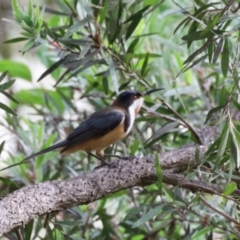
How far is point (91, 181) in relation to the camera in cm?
156

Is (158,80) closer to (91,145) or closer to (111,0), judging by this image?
(91,145)

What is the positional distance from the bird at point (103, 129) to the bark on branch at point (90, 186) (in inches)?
16.7

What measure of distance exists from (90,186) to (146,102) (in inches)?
22.8

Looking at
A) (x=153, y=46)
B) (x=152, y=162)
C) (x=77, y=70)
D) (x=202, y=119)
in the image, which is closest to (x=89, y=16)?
(x=77, y=70)

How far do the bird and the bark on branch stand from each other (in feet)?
1.39

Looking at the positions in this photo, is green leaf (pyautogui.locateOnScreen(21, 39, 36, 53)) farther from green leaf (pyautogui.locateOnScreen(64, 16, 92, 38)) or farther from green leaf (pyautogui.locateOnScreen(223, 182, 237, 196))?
green leaf (pyautogui.locateOnScreen(223, 182, 237, 196))

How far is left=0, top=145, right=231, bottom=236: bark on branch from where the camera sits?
1386 millimetres

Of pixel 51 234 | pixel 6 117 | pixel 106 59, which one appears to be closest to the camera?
pixel 51 234

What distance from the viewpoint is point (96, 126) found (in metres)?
2.16

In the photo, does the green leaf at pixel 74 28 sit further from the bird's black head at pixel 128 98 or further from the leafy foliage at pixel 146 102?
the bird's black head at pixel 128 98

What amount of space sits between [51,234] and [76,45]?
1.93 feet

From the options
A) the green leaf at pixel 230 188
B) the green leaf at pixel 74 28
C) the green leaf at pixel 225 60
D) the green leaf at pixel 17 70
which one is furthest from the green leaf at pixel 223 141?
the green leaf at pixel 17 70

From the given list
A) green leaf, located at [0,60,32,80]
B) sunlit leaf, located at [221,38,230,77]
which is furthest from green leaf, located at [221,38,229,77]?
green leaf, located at [0,60,32,80]

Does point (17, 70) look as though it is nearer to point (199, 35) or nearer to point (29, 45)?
point (29, 45)
